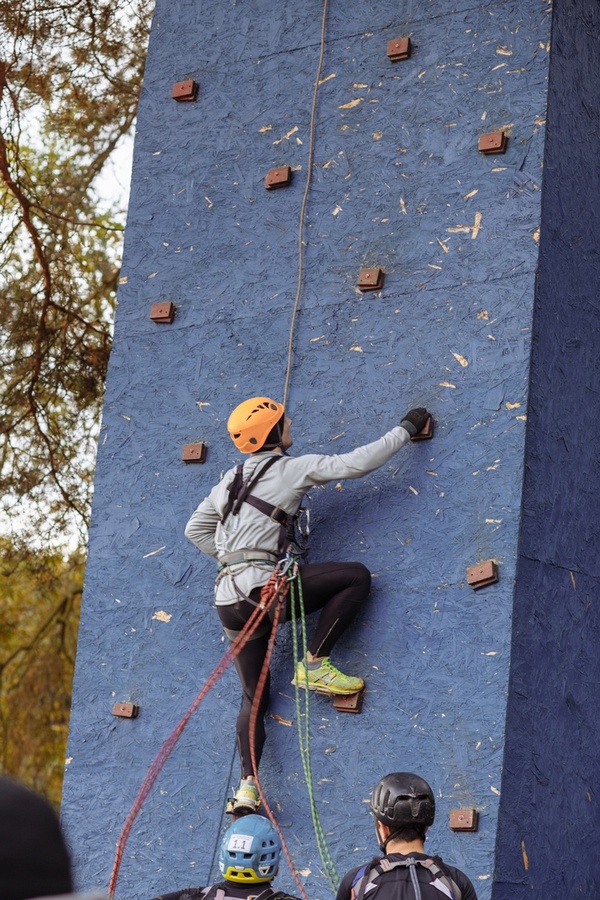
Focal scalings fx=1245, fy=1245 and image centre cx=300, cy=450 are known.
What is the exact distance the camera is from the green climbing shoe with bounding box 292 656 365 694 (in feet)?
18.8

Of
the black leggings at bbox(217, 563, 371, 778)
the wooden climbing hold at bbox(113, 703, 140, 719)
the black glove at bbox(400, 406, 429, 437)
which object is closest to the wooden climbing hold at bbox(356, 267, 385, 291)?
the black glove at bbox(400, 406, 429, 437)

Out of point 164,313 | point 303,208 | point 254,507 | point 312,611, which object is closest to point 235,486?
point 254,507

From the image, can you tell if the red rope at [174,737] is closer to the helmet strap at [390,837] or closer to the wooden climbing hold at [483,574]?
the wooden climbing hold at [483,574]

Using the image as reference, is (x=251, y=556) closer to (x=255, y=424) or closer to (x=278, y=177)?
(x=255, y=424)

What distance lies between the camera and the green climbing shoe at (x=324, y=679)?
572cm

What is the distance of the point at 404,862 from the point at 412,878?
59mm

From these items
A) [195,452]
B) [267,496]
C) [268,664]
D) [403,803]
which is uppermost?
[195,452]

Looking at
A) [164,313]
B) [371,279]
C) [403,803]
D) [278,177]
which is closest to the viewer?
[403,803]

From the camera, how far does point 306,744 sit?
5863mm

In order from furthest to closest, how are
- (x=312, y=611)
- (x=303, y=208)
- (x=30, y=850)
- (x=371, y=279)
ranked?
1. (x=303, y=208)
2. (x=371, y=279)
3. (x=312, y=611)
4. (x=30, y=850)

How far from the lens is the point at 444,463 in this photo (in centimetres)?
583

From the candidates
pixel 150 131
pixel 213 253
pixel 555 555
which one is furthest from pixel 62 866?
pixel 150 131

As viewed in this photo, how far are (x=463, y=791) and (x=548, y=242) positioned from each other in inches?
101

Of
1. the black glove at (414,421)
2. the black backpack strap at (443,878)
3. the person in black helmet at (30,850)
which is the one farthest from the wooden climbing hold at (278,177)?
the person in black helmet at (30,850)
